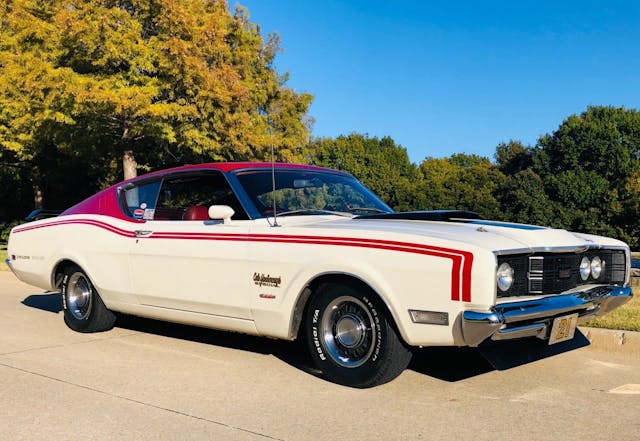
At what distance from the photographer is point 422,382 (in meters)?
4.77

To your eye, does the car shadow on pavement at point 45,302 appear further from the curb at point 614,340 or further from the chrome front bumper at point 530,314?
the curb at point 614,340

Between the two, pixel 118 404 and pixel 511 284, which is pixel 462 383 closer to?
pixel 511 284

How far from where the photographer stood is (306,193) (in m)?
5.80

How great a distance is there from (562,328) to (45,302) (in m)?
7.44

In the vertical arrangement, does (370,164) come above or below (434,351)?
above

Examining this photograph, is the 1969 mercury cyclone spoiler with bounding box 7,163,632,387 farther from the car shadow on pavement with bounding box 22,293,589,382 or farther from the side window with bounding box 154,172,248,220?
the car shadow on pavement with bounding box 22,293,589,382

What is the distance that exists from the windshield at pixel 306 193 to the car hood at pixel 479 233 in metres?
0.56

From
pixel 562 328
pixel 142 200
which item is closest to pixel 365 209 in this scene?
pixel 562 328

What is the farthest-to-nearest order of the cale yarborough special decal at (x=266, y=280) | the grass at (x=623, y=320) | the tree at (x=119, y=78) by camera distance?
the tree at (x=119, y=78), the grass at (x=623, y=320), the cale yarborough special decal at (x=266, y=280)

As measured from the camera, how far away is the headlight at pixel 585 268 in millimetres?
4812

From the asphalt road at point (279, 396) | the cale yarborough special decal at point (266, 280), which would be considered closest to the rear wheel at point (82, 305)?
the asphalt road at point (279, 396)

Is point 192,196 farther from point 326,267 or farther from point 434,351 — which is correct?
point 434,351

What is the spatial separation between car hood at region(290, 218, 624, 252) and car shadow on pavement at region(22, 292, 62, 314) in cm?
523

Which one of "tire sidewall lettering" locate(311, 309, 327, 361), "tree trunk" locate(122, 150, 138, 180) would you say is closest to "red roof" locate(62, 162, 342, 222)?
"tire sidewall lettering" locate(311, 309, 327, 361)
